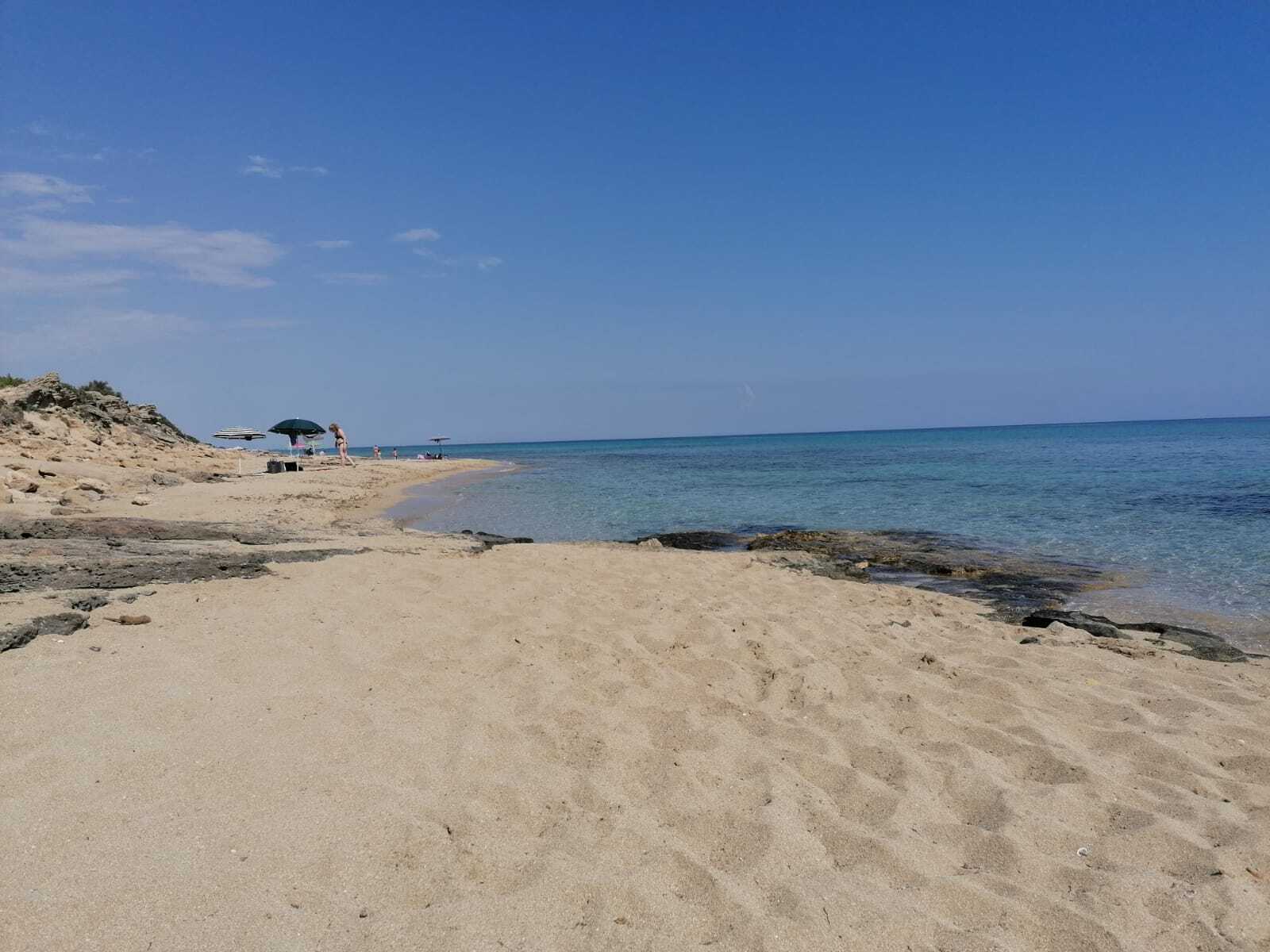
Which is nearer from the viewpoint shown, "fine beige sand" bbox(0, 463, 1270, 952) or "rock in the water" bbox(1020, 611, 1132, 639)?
"fine beige sand" bbox(0, 463, 1270, 952)

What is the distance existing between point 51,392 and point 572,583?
23.9m

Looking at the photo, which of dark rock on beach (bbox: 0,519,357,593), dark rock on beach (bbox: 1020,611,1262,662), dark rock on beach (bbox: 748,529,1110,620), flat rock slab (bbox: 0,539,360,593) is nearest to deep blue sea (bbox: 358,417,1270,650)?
dark rock on beach (bbox: 748,529,1110,620)

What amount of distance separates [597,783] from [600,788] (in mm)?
54

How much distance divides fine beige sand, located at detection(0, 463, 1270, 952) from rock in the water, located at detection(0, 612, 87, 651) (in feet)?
0.34

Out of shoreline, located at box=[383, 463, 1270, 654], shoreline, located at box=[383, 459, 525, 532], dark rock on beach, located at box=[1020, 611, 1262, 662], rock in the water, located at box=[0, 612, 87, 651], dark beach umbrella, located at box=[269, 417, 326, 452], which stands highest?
dark beach umbrella, located at box=[269, 417, 326, 452]

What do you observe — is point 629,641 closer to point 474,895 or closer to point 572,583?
point 572,583

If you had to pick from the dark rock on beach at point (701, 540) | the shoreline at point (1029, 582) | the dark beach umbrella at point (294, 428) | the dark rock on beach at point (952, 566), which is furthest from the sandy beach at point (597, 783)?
the dark beach umbrella at point (294, 428)

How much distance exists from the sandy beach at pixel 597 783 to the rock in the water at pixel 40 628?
0.27 ft

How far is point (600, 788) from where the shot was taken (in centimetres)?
353

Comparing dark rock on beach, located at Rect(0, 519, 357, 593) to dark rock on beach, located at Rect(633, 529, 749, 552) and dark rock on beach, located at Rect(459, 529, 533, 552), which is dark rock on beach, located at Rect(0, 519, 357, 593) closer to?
dark rock on beach, located at Rect(459, 529, 533, 552)

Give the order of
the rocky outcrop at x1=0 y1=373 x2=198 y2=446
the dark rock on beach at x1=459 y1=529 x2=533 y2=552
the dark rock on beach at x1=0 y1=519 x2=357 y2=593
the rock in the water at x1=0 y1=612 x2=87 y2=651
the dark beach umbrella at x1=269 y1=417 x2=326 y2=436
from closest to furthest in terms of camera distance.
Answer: the rock in the water at x1=0 y1=612 x2=87 y2=651 < the dark rock on beach at x1=0 y1=519 x2=357 y2=593 < the dark rock on beach at x1=459 y1=529 x2=533 y2=552 < the rocky outcrop at x1=0 y1=373 x2=198 y2=446 < the dark beach umbrella at x1=269 y1=417 x2=326 y2=436

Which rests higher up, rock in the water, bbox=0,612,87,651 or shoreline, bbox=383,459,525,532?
rock in the water, bbox=0,612,87,651

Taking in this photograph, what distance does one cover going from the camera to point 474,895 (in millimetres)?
2615

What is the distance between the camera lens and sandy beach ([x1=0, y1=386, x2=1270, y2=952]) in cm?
252
